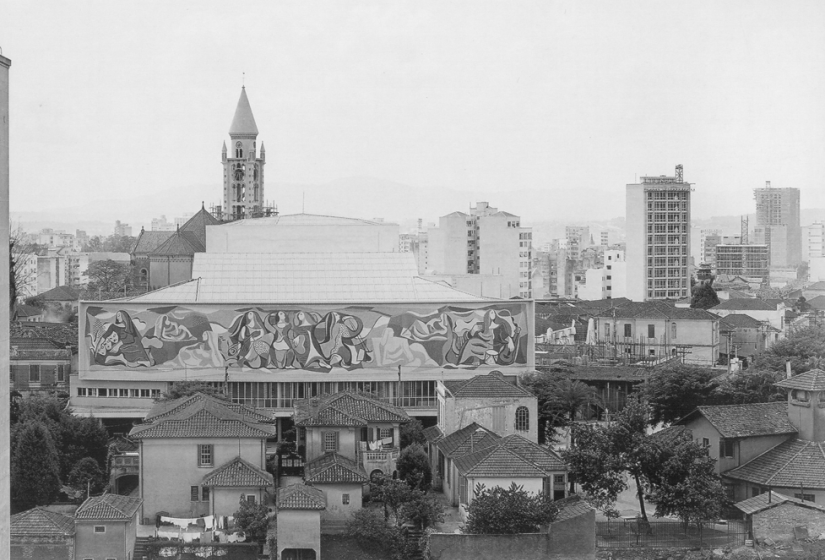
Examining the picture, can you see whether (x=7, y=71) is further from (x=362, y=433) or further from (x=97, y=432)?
(x=97, y=432)

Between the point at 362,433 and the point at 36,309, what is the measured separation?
49.7 m

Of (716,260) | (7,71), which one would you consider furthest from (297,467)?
(716,260)

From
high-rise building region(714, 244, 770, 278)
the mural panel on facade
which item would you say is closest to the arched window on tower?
the mural panel on facade

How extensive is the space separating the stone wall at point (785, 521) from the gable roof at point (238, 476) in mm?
11221

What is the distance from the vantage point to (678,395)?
37.8 meters

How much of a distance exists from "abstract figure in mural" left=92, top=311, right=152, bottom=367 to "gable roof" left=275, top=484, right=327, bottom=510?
54.6ft

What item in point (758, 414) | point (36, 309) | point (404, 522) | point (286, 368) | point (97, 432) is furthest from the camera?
point (36, 309)

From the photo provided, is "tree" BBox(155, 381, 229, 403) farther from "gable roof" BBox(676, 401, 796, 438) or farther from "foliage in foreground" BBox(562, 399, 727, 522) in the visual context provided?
"gable roof" BBox(676, 401, 796, 438)

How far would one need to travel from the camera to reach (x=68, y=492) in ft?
107

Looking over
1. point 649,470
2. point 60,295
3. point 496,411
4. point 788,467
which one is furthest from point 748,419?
point 60,295

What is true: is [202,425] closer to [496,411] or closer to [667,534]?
[496,411]

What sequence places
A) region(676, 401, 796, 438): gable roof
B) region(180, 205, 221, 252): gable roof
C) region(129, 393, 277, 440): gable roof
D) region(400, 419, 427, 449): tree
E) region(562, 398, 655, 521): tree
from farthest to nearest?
region(180, 205, 221, 252): gable roof < region(400, 419, 427, 449): tree < region(676, 401, 796, 438): gable roof < region(129, 393, 277, 440): gable roof < region(562, 398, 655, 521): tree

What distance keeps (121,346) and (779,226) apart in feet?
340

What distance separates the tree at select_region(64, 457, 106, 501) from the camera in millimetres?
32375
